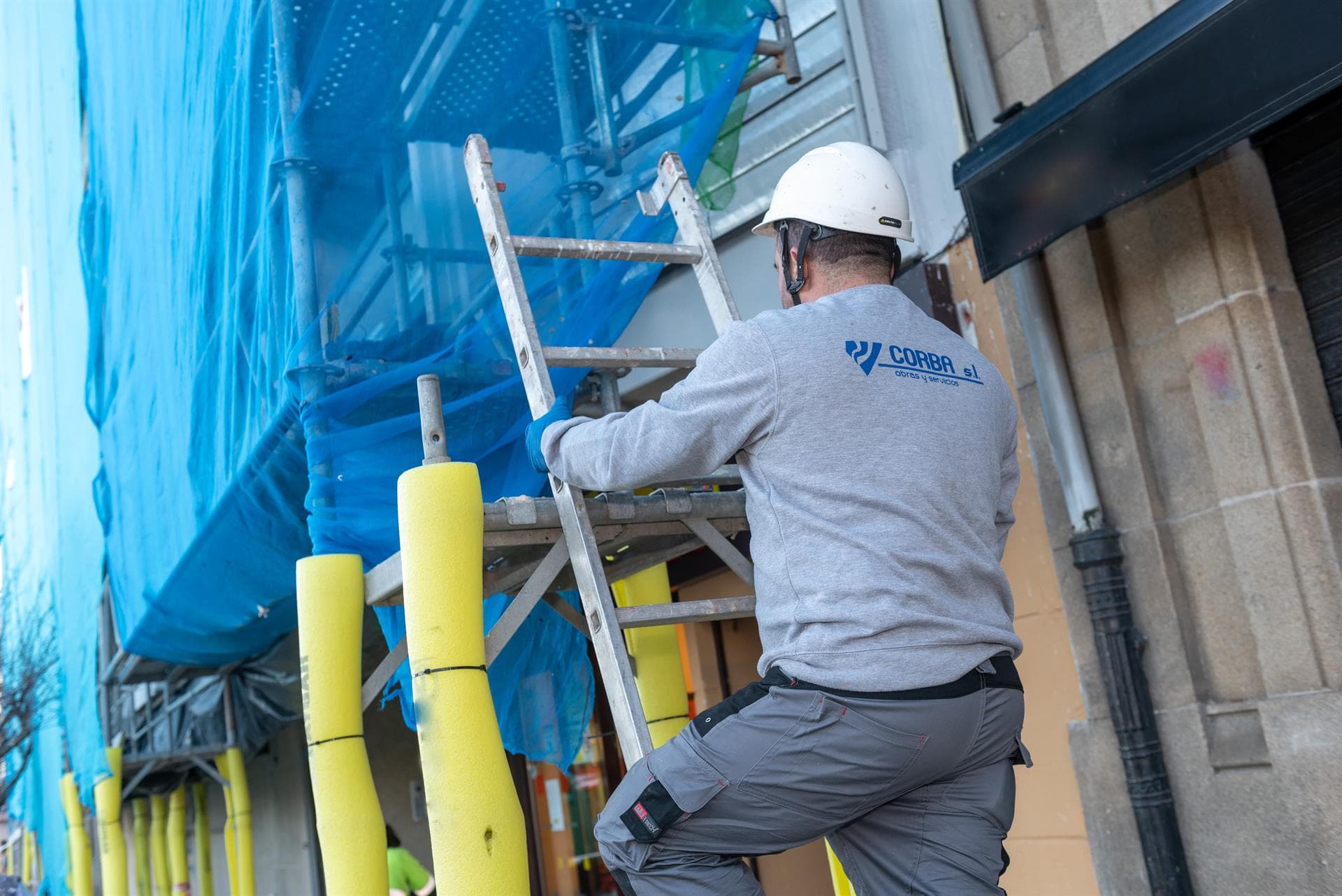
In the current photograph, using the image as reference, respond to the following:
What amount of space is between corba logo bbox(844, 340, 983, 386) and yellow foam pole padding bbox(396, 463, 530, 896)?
3.20 ft

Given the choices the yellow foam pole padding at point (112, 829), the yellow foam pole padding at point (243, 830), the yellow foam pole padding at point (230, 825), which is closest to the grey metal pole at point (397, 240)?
the yellow foam pole padding at point (112, 829)

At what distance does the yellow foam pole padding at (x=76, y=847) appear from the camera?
1064 centimetres

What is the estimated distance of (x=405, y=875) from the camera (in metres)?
6.89

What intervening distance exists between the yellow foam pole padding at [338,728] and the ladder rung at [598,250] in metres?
0.98

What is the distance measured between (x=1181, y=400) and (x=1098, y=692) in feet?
3.24

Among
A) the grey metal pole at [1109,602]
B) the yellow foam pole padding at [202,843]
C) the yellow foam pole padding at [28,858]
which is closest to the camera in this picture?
the grey metal pole at [1109,602]

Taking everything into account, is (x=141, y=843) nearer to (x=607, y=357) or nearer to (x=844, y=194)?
(x=607, y=357)

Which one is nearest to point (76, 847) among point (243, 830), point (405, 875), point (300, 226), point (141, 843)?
point (243, 830)

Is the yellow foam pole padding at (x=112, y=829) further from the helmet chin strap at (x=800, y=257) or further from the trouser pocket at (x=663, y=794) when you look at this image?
A: the helmet chin strap at (x=800, y=257)

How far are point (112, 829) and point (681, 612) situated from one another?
945 centimetres

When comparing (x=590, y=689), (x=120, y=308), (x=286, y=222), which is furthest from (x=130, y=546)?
(x=590, y=689)

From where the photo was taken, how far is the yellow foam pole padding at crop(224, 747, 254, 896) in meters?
10.5

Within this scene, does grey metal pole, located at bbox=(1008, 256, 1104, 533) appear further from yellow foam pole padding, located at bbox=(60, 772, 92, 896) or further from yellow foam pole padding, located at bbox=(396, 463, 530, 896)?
yellow foam pole padding, located at bbox=(60, 772, 92, 896)

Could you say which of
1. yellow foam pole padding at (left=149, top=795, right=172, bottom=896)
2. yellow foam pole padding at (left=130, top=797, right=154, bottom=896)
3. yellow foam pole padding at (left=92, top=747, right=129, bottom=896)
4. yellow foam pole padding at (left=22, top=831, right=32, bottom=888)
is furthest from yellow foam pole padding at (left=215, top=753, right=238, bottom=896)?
yellow foam pole padding at (left=22, top=831, right=32, bottom=888)
